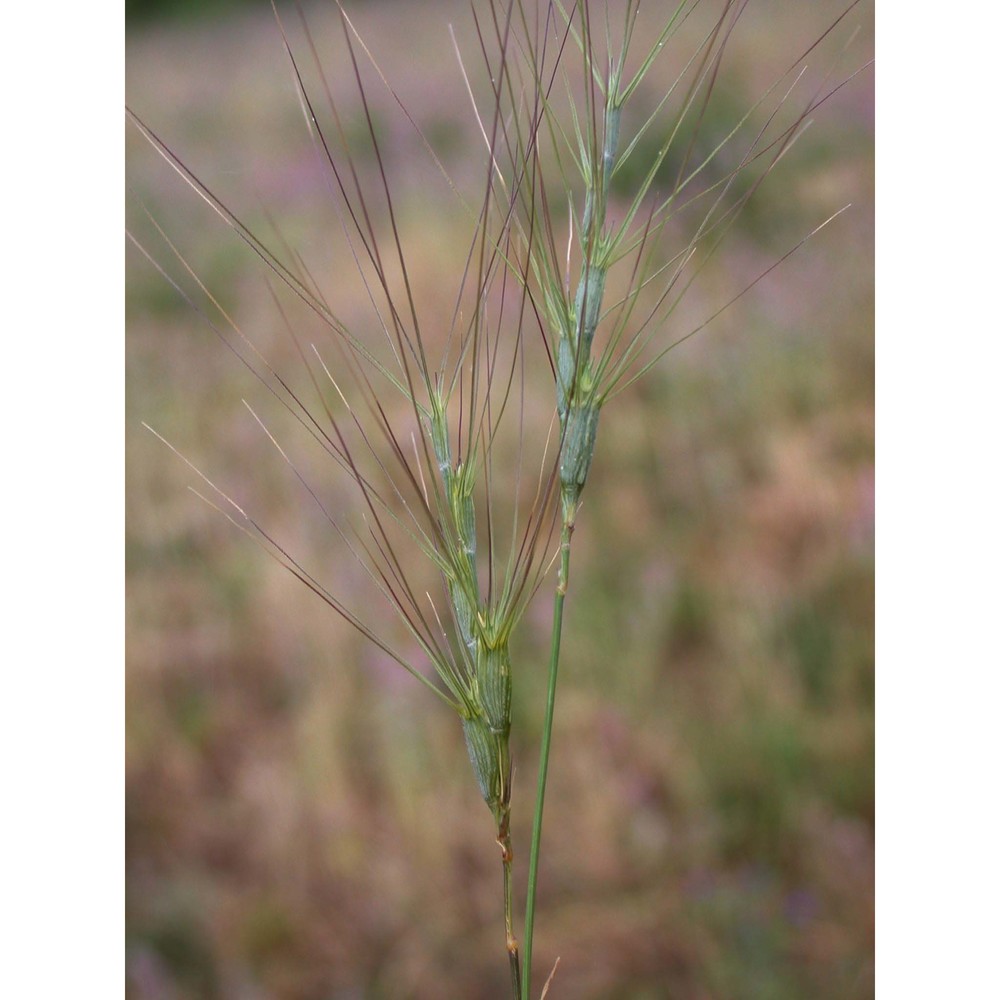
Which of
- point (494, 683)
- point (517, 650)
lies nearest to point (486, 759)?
point (494, 683)

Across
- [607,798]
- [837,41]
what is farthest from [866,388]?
[607,798]

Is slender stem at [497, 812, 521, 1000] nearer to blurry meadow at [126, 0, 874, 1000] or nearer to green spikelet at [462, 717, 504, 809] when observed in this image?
green spikelet at [462, 717, 504, 809]

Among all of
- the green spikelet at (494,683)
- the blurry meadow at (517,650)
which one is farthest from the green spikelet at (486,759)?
the blurry meadow at (517,650)

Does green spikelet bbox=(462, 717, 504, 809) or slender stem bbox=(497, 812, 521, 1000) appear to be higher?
green spikelet bbox=(462, 717, 504, 809)

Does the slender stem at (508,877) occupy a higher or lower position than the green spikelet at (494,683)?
lower

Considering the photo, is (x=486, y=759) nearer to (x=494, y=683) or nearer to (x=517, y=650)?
(x=494, y=683)

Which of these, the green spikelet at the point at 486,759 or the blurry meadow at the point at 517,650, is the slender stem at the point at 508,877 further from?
the blurry meadow at the point at 517,650

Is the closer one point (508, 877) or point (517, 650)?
point (508, 877)

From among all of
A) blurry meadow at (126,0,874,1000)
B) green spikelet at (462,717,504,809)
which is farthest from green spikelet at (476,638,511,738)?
blurry meadow at (126,0,874,1000)

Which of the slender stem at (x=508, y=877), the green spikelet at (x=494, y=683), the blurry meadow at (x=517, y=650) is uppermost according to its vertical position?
the blurry meadow at (x=517, y=650)
